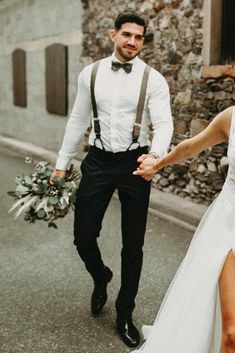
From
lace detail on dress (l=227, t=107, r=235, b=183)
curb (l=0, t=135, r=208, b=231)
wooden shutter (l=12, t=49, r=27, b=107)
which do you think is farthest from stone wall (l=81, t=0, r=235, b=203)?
wooden shutter (l=12, t=49, r=27, b=107)

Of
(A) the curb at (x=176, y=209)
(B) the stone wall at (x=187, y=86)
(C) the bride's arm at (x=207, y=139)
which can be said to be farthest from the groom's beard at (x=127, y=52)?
(B) the stone wall at (x=187, y=86)

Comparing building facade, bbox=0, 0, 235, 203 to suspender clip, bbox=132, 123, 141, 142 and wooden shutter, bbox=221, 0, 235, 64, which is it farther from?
suspender clip, bbox=132, 123, 141, 142

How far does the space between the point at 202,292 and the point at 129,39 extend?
1559mm

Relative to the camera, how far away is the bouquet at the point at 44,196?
3334mm

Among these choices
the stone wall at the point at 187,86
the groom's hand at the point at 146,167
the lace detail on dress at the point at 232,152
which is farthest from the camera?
the stone wall at the point at 187,86

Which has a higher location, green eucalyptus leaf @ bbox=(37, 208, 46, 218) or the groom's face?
the groom's face

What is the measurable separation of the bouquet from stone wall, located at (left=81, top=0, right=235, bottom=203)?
3232mm

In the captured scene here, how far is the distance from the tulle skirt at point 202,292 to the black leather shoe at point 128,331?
2.33ft

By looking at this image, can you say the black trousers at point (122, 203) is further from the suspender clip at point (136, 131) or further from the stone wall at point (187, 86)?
the stone wall at point (187, 86)

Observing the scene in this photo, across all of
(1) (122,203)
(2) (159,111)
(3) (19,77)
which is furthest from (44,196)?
(3) (19,77)

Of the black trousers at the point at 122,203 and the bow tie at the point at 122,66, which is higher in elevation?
the bow tie at the point at 122,66

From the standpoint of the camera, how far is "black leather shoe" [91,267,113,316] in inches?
137

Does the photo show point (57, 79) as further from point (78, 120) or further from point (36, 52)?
point (78, 120)

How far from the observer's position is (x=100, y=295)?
11.6ft
